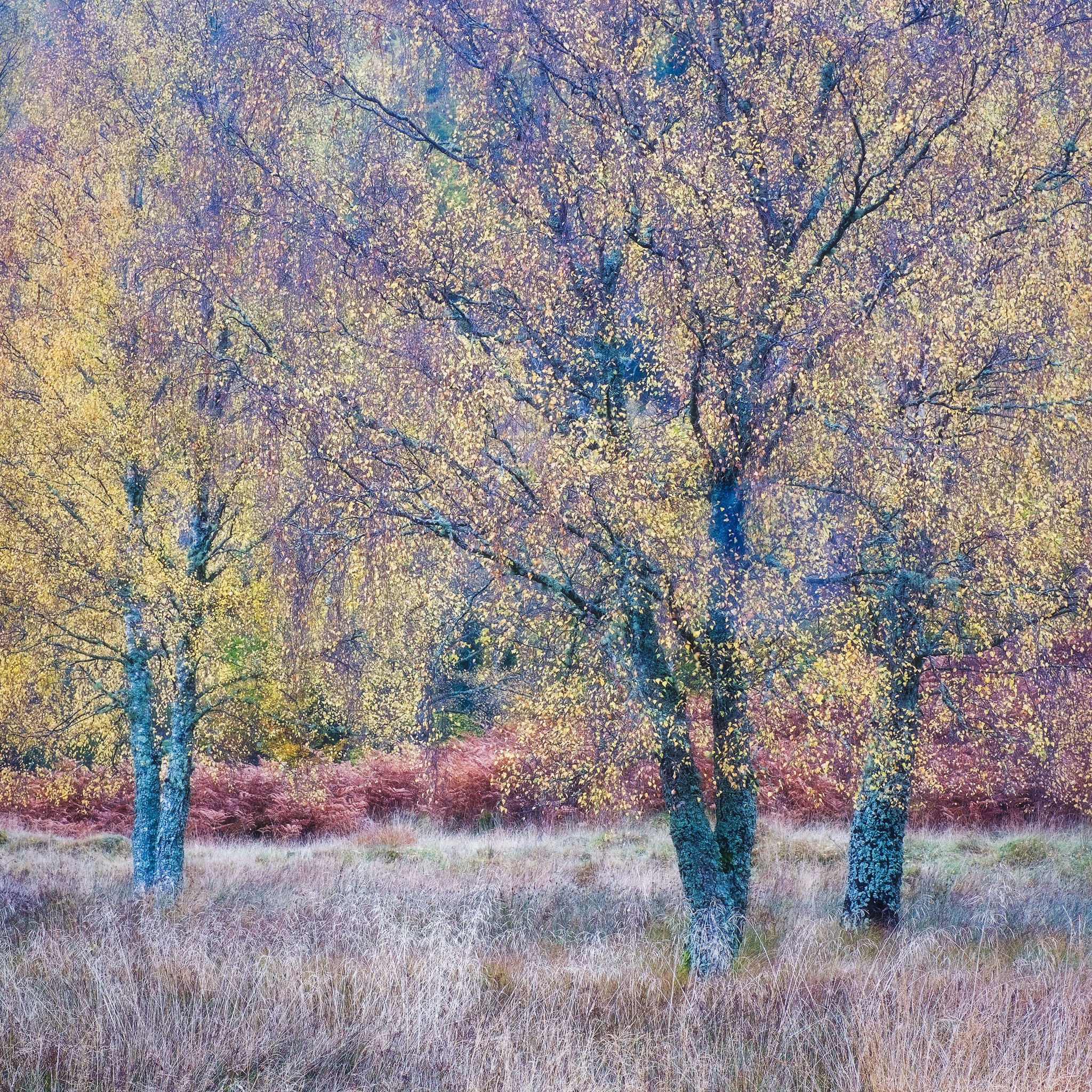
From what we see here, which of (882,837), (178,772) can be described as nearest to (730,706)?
(882,837)

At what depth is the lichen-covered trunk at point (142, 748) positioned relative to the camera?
11.3 meters

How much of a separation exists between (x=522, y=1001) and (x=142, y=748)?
7.38m

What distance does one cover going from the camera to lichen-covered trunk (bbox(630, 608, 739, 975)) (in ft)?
22.9

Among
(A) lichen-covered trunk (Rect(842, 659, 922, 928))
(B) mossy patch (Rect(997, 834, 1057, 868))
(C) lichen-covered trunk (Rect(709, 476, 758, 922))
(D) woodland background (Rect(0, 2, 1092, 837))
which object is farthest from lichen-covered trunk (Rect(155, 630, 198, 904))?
(B) mossy patch (Rect(997, 834, 1057, 868))

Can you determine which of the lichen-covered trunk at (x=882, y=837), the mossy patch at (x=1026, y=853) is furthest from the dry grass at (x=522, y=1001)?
the mossy patch at (x=1026, y=853)

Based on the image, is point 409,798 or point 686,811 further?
point 409,798

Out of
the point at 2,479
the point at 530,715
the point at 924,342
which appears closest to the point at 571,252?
the point at 924,342

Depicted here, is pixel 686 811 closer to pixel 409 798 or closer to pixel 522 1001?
pixel 522 1001

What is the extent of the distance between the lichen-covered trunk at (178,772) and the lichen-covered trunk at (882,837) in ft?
23.6

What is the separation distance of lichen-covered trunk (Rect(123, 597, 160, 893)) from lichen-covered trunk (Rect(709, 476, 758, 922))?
6944 mm

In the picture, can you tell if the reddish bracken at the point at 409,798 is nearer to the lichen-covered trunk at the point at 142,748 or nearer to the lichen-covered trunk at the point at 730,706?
the lichen-covered trunk at the point at 142,748

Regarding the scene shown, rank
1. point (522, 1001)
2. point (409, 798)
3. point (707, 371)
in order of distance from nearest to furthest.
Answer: point (522, 1001) → point (707, 371) → point (409, 798)

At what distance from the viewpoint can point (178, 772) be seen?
11.5 meters

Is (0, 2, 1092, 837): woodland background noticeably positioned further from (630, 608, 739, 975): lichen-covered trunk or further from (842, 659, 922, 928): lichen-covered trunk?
(842, 659, 922, 928): lichen-covered trunk
